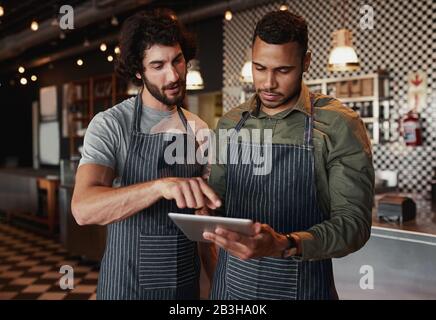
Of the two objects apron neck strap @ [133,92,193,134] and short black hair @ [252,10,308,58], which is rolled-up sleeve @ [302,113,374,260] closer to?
short black hair @ [252,10,308,58]

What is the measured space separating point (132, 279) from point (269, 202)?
1.95 ft

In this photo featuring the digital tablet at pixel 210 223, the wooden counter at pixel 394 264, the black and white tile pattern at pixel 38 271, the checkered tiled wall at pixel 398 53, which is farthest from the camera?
the checkered tiled wall at pixel 398 53

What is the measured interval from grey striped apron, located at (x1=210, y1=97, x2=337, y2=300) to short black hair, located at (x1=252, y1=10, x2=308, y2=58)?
0.29 m

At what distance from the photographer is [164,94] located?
1901 millimetres

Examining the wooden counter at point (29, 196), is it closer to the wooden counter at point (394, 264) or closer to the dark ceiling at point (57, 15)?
the dark ceiling at point (57, 15)

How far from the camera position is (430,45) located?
545 cm

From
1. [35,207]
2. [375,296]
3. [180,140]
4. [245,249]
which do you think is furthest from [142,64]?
[35,207]

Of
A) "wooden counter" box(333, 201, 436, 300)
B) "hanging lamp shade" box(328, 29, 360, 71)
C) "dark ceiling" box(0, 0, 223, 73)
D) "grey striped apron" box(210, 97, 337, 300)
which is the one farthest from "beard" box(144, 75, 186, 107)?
"dark ceiling" box(0, 0, 223, 73)

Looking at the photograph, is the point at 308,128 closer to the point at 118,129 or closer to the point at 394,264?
the point at 118,129

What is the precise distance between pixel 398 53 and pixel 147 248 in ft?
15.9

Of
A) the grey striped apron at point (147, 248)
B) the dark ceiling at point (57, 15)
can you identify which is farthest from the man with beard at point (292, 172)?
the dark ceiling at point (57, 15)

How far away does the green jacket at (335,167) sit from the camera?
1.51 metres

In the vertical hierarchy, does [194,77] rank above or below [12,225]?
above
